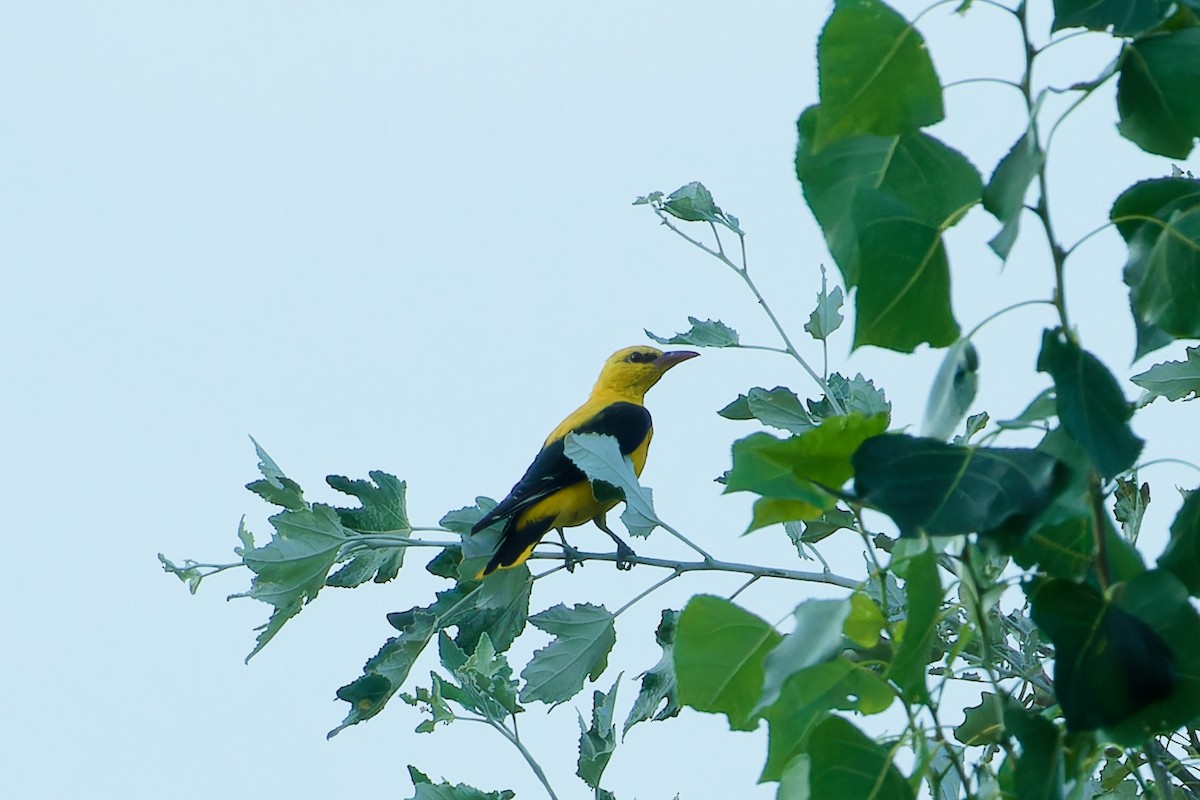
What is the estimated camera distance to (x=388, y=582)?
289cm

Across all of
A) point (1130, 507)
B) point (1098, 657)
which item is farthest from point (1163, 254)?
point (1130, 507)

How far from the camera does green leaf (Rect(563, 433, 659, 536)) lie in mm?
2367

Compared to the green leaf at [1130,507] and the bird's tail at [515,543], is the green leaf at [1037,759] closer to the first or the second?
the green leaf at [1130,507]

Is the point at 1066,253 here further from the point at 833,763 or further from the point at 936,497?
the point at 833,763

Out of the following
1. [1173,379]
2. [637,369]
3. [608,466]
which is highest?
[637,369]

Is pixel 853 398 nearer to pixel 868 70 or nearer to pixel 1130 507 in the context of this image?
pixel 1130 507

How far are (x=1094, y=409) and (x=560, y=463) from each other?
382cm

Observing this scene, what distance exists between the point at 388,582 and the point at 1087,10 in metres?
2.11

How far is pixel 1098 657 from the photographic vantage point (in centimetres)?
94

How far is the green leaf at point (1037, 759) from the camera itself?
98 cm

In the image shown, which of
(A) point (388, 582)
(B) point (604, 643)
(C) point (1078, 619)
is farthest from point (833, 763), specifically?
(A) point (388, 582)

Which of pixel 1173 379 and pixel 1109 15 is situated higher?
pixel 1109 15

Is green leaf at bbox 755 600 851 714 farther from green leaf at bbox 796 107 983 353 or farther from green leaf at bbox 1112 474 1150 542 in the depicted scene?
green leaf at bbox 1112 474 1150 542

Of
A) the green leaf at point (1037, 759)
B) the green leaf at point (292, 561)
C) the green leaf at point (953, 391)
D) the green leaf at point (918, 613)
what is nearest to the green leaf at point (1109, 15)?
the green leaf at point (953, 391)
